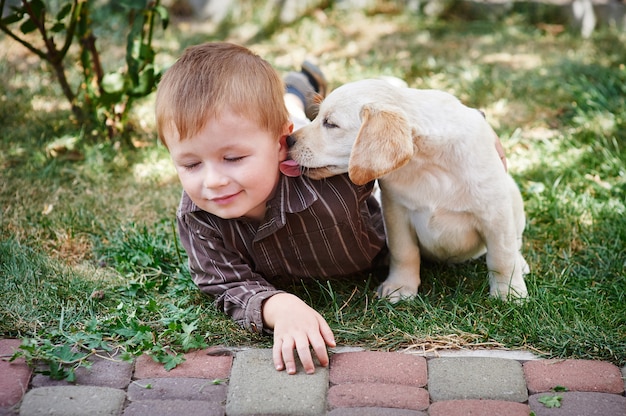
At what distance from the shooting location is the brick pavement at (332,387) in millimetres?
2092

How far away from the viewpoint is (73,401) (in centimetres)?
212

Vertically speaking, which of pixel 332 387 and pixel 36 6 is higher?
pixel 36 6

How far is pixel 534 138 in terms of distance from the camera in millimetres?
4289

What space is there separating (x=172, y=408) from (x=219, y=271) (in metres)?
0.70

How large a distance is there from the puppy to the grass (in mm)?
248

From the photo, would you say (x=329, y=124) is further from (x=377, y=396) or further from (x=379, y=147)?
(x=377, y=396)

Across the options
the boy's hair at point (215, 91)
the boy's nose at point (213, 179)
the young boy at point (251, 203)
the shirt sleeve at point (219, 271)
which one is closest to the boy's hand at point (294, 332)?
the young boy at point (251, 203)

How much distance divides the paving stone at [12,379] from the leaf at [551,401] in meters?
1.54

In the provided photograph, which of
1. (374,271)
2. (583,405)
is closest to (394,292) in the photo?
(374,271)

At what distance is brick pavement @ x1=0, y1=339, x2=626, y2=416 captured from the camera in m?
2.09

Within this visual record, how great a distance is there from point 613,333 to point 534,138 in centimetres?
204

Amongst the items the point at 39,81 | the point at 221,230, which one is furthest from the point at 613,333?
the point at 39,81

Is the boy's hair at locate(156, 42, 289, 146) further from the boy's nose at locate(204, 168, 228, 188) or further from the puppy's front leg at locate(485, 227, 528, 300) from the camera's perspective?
the puppy's front leg at locate(485, 227, 528, 300)

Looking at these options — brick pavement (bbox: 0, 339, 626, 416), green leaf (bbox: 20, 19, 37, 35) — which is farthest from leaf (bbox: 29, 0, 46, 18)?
brick pavement (bbox: 0, 339, 626, 416)
